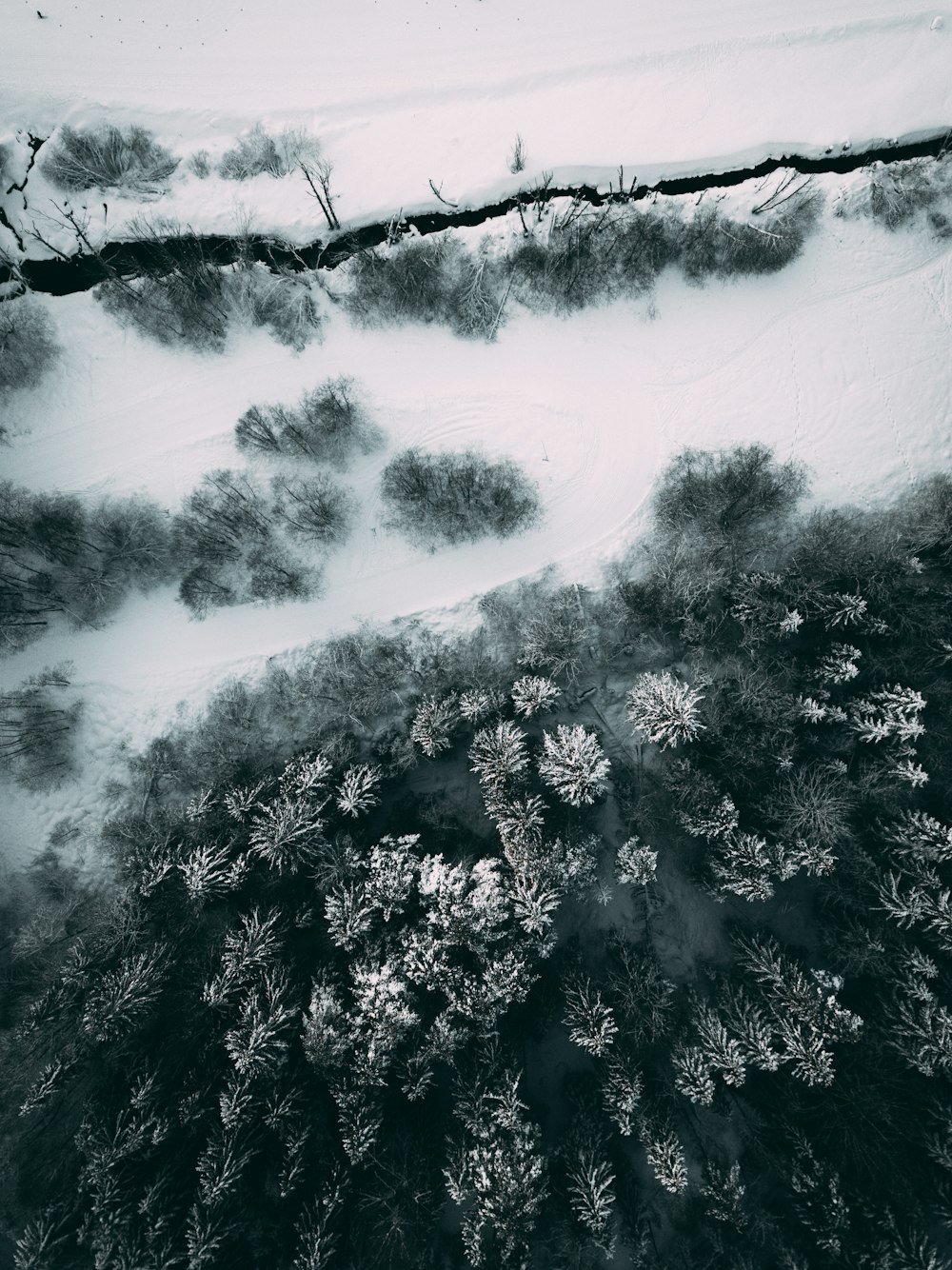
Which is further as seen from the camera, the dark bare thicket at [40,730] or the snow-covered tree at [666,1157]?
the dark bare thicket at [40,730]

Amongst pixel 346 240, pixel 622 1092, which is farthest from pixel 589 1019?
pixel 346 240

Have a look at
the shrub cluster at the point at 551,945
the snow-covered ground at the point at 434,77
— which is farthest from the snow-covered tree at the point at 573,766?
the snow-covered ground at the point at 434,77

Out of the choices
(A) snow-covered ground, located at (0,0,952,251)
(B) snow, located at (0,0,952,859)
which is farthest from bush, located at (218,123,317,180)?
(B) snow, located at (0,0,952,859)

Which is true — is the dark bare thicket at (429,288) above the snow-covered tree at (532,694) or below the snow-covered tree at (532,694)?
above

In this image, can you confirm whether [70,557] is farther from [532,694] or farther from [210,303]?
[532,694]

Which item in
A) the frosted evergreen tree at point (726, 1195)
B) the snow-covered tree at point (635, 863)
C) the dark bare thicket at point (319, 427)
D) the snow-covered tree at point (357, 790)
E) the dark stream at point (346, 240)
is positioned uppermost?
the dark stream at point (346, 240)

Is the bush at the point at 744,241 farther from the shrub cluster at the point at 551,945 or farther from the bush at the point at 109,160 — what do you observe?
the bush at the point at 109,160

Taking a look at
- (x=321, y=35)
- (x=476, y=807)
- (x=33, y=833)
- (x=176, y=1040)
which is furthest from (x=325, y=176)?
(x=176, y=1040)
